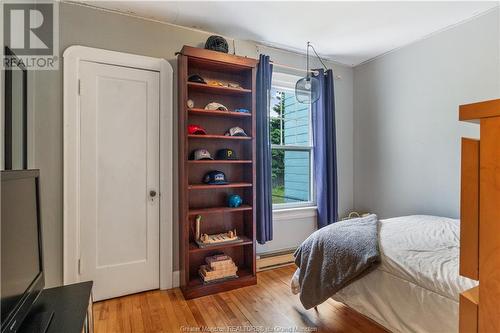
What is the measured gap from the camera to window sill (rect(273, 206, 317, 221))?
3.11m

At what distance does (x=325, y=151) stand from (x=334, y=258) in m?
1.75

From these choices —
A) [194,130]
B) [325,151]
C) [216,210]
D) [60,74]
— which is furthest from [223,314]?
[60,74]

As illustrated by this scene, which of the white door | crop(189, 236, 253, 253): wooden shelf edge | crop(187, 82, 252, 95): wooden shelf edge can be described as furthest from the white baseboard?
crop(187, 82, 252, 95): wooden shelf edge

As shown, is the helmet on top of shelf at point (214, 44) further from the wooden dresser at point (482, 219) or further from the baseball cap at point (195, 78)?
the wooden dresser at point (482, 219)

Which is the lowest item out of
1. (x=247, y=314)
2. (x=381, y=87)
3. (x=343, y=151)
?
(x=247, y=314)

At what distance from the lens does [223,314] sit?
205cm

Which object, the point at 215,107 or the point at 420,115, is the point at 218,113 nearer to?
the point at 215,107

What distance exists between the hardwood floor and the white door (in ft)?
0.75

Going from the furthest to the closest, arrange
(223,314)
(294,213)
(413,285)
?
(294,213), (223,314), (413,285)

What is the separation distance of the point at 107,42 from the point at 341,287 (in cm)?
271

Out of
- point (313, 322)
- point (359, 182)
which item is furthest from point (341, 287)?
point (359, 182)

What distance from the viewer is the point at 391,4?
7.47 feet

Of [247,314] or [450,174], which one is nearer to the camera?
[247,314]

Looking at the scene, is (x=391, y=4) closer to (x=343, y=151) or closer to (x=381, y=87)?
(x=381, y=87)
